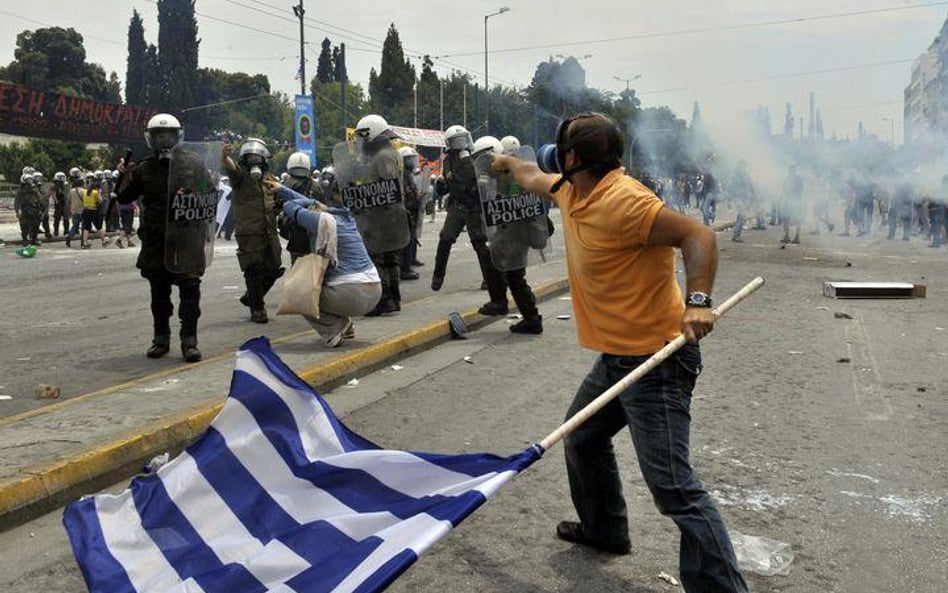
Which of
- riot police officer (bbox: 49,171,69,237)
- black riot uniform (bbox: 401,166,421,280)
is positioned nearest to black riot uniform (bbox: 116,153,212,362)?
black riot uniform (bbox: 401,166,421,280)

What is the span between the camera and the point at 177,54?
3536 inches

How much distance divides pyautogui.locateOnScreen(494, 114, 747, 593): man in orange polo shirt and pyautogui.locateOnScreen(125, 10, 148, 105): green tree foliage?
96957mm

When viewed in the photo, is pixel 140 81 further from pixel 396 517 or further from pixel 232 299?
pixel 396 517

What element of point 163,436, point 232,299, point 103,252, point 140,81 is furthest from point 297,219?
point 140,81

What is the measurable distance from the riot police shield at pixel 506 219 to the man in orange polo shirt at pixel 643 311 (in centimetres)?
530

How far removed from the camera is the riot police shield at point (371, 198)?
9.77 m

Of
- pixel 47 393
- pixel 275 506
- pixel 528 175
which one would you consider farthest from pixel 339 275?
pixel 275 506

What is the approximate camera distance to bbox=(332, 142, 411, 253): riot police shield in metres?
9.77

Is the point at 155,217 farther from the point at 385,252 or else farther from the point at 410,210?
the point at 410,210

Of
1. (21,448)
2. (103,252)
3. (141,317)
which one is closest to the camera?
(21,448)

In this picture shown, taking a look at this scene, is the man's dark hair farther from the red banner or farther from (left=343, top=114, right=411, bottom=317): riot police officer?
the red banner

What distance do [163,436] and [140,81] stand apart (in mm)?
97903

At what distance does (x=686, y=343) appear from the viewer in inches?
122

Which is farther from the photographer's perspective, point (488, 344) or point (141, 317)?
point (141, 317)
